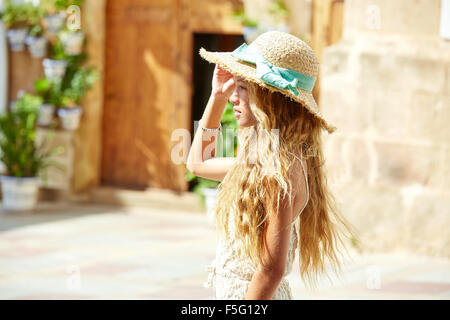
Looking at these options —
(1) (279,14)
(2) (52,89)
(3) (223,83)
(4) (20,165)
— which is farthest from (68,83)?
(3) (223,83)

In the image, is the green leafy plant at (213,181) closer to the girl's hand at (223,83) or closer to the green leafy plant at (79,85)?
the green leafy plant at (79,85)

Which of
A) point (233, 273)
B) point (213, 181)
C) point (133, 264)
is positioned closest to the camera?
point (233, 273)

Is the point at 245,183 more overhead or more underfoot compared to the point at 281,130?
more underfoot

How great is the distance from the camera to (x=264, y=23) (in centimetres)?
803

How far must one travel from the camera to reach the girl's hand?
8.15 feet

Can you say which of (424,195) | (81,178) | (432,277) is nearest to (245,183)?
(432,277)

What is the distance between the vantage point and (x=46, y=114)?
29.3 ft

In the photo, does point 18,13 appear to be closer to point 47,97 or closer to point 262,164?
point 47,97

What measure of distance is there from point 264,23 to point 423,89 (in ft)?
6.73

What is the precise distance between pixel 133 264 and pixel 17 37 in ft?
12.4

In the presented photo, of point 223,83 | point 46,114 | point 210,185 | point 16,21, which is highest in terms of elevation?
point 223,83

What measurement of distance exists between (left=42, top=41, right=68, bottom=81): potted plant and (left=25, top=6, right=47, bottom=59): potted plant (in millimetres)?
135

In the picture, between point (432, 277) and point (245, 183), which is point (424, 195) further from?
point (245, 183)

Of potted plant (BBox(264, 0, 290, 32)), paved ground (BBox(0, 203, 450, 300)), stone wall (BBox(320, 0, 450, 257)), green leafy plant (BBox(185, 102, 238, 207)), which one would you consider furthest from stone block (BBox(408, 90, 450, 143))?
potted plant (BBox(264, 0, 290, 32))
